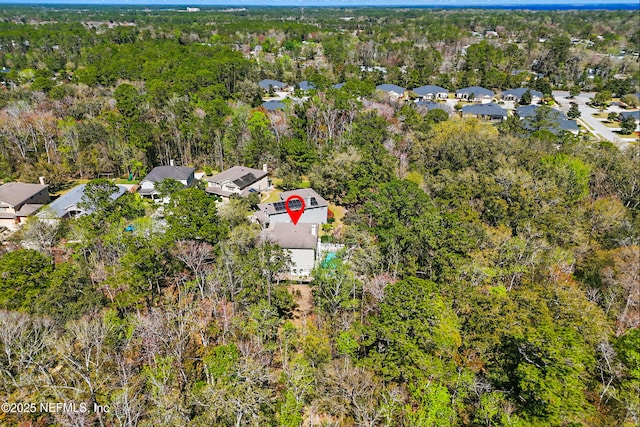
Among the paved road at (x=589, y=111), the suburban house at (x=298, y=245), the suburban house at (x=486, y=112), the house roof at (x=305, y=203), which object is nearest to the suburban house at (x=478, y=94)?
the suburban house at (x=486, y=112)

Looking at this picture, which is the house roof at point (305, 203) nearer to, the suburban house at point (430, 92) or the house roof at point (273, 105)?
the house roof at point (273, 105)

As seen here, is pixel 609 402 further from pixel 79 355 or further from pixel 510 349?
pixel 79 355

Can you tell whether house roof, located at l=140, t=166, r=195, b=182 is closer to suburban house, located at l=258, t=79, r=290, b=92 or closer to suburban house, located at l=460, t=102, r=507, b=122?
suburban house, located at l=258, t=79, r=290, b=92

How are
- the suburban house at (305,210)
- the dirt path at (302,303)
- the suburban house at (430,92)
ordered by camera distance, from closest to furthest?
the dirt path at (302,303)
the suburban house at (305,210)
the suburban house at (430,92)

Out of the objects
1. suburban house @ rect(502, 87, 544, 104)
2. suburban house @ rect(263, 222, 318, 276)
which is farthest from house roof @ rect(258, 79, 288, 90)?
suburban house @ rect(263, 222, 318, 276)

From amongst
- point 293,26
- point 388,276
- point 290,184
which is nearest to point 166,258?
point 388,276

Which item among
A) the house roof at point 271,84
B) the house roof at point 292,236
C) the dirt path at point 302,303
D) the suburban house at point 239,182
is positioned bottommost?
the dirt path at point 302,303
